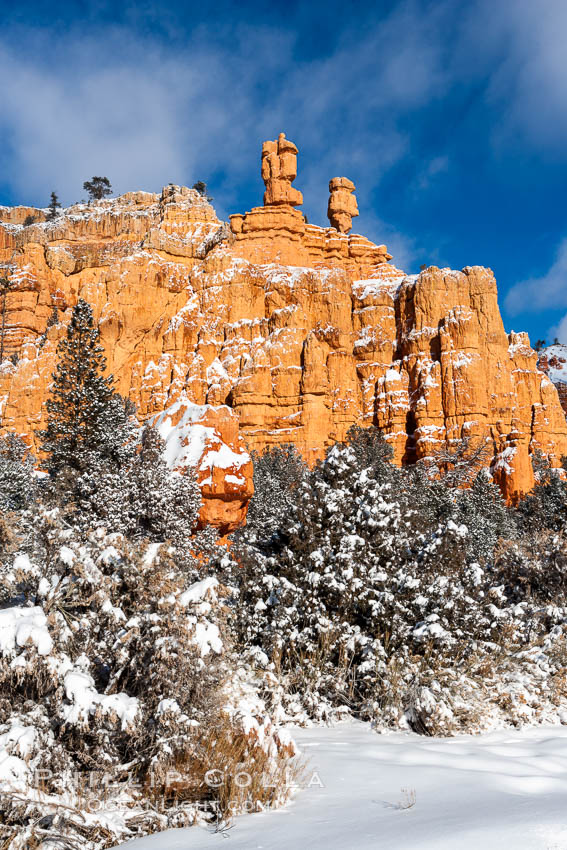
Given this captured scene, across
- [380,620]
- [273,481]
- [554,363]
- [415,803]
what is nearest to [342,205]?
[273,481]

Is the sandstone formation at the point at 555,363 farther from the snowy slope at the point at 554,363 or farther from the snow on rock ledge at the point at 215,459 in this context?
the snow on rock ledge at the point at 215,459

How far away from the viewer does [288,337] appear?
6844 cm

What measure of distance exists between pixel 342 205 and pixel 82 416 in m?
72.6

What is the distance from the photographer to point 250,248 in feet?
245

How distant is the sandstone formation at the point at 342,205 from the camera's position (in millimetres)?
85438

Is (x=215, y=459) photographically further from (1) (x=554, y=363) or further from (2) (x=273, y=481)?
(1) (x=554, y=363)

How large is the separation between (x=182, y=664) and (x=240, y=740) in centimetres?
89

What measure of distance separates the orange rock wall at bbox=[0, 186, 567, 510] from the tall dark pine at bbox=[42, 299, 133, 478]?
40121 mm

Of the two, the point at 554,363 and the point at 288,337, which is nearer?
the point at 288,337

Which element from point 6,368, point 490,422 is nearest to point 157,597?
point 490,422

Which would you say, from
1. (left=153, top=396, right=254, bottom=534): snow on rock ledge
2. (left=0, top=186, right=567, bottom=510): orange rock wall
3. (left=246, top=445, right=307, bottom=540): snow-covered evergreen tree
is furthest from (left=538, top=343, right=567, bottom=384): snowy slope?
(left=153, top=396, right=254, bottom=534): snow on rock ledge

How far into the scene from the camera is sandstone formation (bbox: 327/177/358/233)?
85.4 meters

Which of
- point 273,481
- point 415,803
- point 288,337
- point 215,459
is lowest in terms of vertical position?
point 415,803

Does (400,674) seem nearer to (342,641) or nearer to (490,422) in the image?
(342,641)
